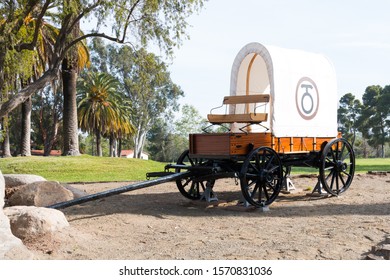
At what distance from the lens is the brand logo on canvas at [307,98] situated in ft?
34.6

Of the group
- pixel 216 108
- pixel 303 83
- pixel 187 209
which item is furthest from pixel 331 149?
pixel 187 209

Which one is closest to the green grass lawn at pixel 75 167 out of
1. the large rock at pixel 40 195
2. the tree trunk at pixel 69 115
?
the tree trunk at pixel 69 115

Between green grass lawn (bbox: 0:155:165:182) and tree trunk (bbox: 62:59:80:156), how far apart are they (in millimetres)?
3180

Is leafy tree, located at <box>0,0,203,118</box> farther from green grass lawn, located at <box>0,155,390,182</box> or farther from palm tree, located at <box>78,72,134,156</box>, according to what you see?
palm tree, located at <box>78,72,134,156</box>

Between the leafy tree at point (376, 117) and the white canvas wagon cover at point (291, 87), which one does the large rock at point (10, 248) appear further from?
the leafy tree at point (376, 117)

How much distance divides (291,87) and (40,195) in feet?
18.3

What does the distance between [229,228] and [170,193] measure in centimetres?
453

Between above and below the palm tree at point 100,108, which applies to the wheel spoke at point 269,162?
below

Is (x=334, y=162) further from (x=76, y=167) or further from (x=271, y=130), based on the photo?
(x=76, y=167)

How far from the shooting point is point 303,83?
10695 mm

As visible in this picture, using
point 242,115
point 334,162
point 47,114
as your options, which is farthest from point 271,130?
point 47,114

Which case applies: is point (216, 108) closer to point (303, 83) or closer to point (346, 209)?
point (303, 83)

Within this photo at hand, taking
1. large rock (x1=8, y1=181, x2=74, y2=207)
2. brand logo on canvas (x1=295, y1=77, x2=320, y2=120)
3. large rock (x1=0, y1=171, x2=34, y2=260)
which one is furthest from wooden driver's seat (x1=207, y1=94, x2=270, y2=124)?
large rock (x1=0, y1=171, x2=34, y2=260)

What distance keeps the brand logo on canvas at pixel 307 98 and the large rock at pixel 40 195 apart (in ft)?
17.3
